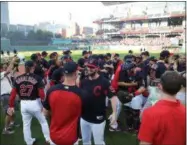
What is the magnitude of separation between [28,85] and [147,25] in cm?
6422

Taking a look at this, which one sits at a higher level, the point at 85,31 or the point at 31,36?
the point at 85,31

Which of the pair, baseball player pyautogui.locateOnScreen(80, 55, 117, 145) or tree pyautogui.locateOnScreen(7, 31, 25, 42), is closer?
baseball player pyautogui.locateOnScreen(80, 55, 117, 145)

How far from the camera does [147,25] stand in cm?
6619

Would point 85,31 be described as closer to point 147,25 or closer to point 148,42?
point 147,25

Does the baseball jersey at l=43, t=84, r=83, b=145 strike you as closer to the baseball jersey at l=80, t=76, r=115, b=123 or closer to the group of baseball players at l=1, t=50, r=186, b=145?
the group of baseball players at l=1, t=50, r=186, b=145

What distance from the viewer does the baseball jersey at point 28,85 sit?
4980 mm

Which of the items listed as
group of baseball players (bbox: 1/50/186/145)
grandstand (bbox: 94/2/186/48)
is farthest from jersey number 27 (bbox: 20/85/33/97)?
grandstand (bbox: 94/2/186/48)

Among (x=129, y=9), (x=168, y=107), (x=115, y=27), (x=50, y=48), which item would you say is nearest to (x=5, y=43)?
(x=50, y=48)

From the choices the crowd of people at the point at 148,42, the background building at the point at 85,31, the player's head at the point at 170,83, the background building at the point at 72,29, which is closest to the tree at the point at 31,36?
the crowd of people at the point at 148,42

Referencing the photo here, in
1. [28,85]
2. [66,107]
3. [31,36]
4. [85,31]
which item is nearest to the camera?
[66,107]

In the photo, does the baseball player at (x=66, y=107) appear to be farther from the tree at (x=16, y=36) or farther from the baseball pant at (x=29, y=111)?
the tree at (x=16, y=36)

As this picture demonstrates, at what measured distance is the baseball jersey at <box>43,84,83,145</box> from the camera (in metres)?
3.38

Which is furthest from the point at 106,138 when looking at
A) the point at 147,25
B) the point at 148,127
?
the point at 147,25

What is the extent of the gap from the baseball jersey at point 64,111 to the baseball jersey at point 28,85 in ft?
5.05
